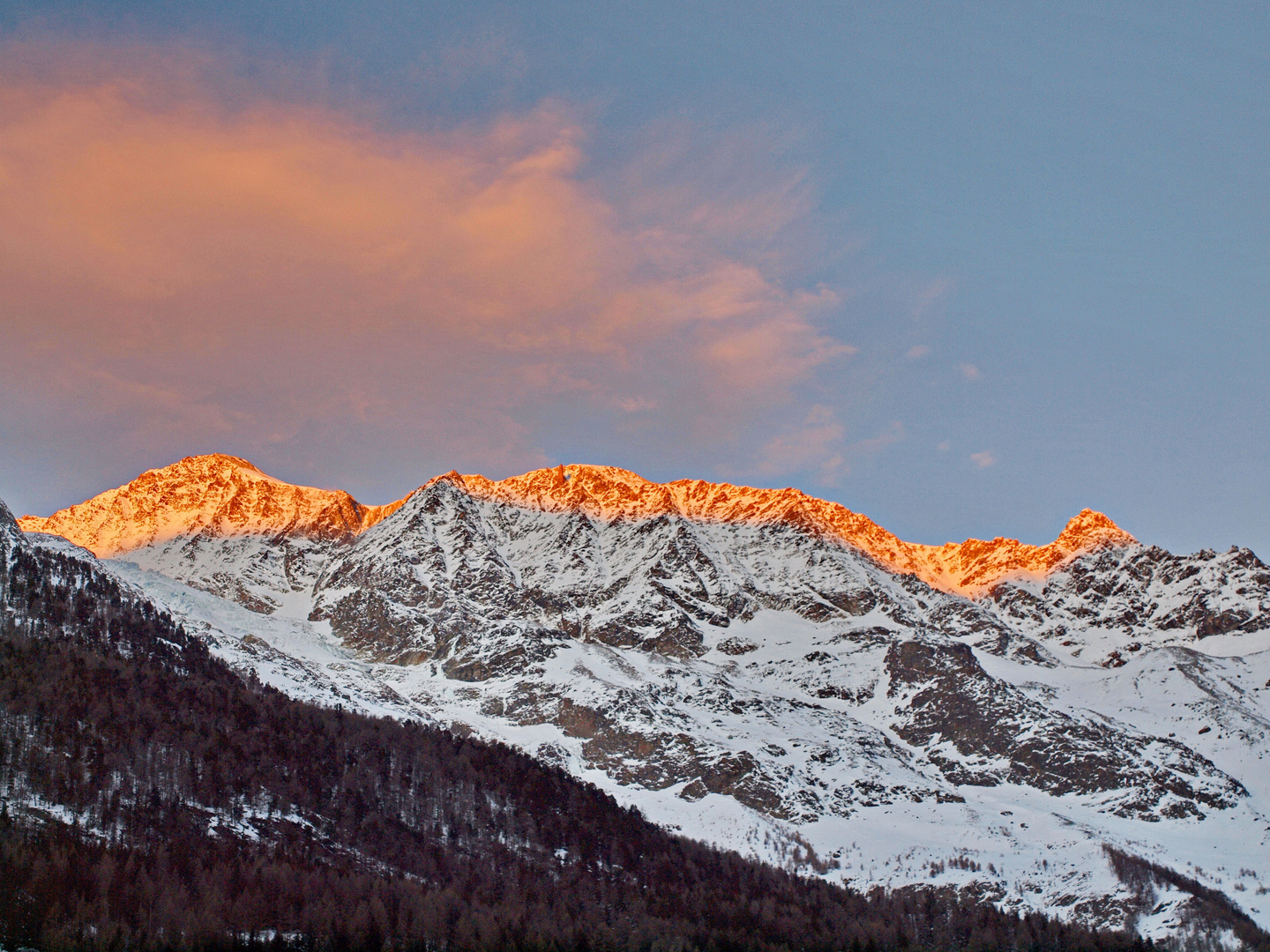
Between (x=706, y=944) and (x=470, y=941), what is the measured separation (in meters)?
36.9

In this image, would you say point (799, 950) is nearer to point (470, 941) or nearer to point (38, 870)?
point (470, 941)

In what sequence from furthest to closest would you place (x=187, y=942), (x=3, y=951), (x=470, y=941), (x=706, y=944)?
(x=706, y=944) → (x=470, y=941) → (x=187, y=942) → (x=3, y=951)

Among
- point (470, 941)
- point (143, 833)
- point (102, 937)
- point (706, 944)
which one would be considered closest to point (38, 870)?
point (102, 937)

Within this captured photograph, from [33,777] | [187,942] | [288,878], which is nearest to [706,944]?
[288,878]

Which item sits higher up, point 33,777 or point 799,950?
point 33,777

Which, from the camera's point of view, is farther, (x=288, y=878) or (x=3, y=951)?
(x=288, y=878)

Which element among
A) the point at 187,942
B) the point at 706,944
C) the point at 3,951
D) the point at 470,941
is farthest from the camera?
the point at 706,944

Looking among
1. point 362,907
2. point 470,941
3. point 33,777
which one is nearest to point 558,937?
point 470,941

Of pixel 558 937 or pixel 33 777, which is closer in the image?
pixel 558 937

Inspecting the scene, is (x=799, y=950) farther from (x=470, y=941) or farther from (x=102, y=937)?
(x=102, y=937)

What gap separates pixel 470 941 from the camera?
177 meters

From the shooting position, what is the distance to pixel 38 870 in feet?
534

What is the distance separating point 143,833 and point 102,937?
4808 cm

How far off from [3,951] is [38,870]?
1879 centimetres
